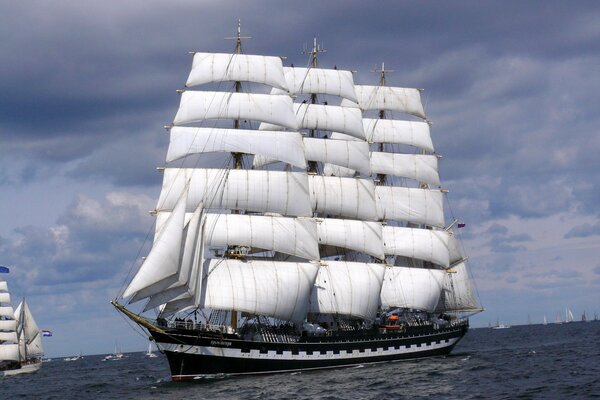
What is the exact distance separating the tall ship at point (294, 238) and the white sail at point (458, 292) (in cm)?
26

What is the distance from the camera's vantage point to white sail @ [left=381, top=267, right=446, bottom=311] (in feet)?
314

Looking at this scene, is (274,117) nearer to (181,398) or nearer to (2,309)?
(181,398)

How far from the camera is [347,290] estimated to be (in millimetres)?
86750

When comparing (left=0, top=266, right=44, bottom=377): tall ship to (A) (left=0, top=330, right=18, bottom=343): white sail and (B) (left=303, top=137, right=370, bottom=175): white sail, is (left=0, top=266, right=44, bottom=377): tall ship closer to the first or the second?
(A) (left=0, top=330, right=18, bottom=343): white sail

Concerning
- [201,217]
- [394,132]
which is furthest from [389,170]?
[201,217]

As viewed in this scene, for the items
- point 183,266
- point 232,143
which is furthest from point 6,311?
point 183,266

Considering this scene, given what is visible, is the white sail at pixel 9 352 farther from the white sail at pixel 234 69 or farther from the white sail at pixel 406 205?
the white sail at pixel 234 69

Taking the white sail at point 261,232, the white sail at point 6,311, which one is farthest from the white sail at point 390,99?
the white sail at point 6,311

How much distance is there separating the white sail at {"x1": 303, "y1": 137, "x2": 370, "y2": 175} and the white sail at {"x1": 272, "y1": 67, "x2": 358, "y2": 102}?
536 centimetres

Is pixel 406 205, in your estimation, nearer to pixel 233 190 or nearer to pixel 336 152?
pixel 336 152

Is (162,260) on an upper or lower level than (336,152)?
lower

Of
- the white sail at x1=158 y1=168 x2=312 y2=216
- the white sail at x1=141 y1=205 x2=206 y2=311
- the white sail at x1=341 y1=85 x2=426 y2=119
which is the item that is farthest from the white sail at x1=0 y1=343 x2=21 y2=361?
the white sail at x1=141 y1=205 x2=206 y2=311

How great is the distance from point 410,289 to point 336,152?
17574 mm

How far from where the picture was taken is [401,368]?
257ft
